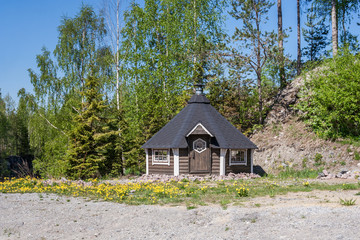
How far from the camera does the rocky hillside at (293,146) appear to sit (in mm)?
23438

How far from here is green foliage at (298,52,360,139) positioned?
24.1 m

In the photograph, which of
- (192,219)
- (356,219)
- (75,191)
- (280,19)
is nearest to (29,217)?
(75,191)

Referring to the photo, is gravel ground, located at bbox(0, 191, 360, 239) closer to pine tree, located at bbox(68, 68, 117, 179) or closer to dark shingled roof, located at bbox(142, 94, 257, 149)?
dark shingled roof, located at bbox(142, 94, 257, 149)

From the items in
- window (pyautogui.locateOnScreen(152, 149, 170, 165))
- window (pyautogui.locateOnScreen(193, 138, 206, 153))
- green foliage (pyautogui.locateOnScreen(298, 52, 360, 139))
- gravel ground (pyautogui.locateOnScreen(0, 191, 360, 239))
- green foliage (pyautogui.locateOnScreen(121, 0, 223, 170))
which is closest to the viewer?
gravel ground (pyautogui.locateOnScreen(0, 191, 360, 239))

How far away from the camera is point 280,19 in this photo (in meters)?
34.2

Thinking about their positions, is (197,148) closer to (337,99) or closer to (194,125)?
(194,125)

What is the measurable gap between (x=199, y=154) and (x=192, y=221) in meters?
12.7

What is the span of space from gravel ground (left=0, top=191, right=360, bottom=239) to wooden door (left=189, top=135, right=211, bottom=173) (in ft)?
32.6

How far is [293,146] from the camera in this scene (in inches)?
1047

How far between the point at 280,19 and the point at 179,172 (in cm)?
2048

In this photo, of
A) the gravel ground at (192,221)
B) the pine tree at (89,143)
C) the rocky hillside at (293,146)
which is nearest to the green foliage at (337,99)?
the rocky hillside at (293,146)

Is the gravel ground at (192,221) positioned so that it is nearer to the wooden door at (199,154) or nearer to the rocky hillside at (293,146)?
the wooden door at (199,154)

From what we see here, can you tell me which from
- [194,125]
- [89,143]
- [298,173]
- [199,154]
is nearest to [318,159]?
[298,173]

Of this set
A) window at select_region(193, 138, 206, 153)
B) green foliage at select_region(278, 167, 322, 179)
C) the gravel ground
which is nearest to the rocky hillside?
green foliage at select_region(278, 167, 322, 179)
